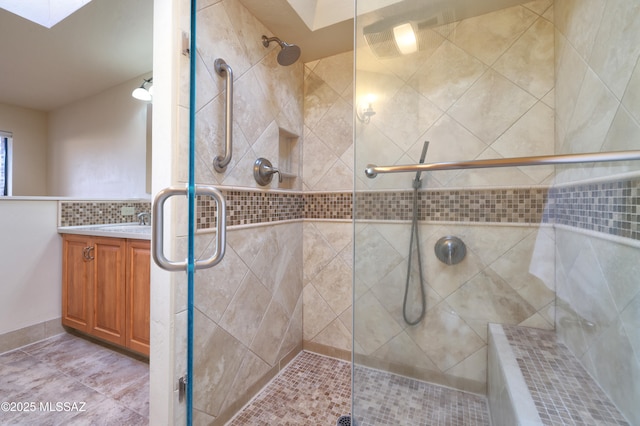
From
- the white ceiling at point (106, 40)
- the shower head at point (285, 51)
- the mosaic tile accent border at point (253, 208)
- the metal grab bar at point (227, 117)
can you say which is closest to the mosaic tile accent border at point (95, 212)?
the white ceiling at point (106, 40)

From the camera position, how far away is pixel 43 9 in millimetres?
1945

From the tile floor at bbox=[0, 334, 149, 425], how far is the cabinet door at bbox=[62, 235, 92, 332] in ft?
0.59

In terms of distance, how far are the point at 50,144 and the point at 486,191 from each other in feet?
17.3

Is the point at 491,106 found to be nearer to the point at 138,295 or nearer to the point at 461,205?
the point at 461,205

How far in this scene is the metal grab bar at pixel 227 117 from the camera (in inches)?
45.2

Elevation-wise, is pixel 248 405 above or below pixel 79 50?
below

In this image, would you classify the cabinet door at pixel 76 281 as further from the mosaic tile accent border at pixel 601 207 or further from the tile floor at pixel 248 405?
the mosaic tile accent border at pixel 601 207

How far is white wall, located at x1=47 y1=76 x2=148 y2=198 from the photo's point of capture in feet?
8.53

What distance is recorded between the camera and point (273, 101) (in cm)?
156

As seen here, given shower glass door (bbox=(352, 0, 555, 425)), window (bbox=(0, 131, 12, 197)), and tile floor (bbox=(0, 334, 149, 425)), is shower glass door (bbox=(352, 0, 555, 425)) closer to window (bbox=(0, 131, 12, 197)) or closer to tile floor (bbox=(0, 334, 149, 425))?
tile floor (bbox=(0, 334, 149, 425))

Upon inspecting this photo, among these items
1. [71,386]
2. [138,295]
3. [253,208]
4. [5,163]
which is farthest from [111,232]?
[5,163]

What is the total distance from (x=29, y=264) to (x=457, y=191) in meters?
2.90

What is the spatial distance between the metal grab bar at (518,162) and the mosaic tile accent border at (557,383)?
70cm

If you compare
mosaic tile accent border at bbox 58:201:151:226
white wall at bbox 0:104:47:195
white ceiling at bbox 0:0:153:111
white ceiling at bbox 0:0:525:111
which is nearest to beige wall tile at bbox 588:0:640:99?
white ceiling at bbox 0:0:525:111
